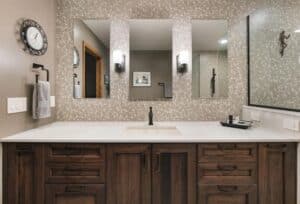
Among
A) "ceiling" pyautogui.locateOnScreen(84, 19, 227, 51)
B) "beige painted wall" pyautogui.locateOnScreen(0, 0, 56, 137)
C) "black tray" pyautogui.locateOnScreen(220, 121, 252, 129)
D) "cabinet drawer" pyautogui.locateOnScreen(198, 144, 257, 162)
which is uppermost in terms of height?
"ceiling" pyautogui.locateOnScreen(84, 19, 227, 51)

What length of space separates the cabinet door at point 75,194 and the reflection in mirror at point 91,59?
1.11m

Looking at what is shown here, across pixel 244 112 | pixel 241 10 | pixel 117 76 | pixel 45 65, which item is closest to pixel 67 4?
pixel 45 65

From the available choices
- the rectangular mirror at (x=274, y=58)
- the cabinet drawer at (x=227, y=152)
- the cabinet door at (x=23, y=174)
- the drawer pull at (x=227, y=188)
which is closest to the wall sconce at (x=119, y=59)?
the cabinet door at (x=23, y=174)

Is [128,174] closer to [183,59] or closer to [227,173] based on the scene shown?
[227,173]

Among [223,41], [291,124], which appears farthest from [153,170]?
[223,41]

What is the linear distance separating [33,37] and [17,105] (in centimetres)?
65

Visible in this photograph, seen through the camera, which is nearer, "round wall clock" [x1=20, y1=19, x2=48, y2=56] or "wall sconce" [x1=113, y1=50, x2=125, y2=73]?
"round wall clock" [x1=20, y1=19, x2=48, y2=56]

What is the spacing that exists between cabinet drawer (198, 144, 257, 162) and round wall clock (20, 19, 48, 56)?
1.72 m

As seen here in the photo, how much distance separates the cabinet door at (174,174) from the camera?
164cm

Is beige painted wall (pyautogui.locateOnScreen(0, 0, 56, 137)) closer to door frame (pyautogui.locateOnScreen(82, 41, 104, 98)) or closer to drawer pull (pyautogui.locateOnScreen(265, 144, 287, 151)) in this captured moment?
door frame (pyautogui.locateOnScreen(82, 41, 104, 98))

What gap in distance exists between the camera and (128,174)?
1.63 meters

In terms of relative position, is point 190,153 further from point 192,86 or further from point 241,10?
point 241,10

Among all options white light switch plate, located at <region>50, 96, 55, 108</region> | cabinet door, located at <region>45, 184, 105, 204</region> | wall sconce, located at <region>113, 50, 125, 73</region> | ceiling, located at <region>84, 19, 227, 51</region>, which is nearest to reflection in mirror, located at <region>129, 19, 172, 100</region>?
ceiling, located at <region>84, 19, 227, 51</region>

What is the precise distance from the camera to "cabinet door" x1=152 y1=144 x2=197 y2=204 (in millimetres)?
1638
